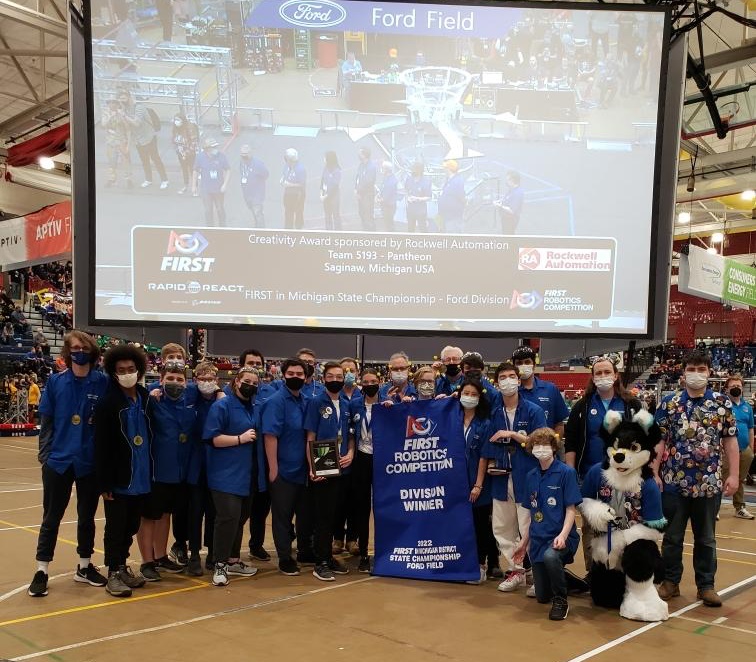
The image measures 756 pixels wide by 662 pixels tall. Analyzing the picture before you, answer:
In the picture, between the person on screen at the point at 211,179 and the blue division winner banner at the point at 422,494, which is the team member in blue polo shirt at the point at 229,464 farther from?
the person on screen at the point at 211,179

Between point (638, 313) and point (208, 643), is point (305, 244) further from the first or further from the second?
point (208, 643)

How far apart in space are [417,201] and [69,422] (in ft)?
13.8

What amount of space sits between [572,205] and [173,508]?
508cm

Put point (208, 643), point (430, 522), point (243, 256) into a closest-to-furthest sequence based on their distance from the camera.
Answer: point (208, 643)
point (430, 522)
point (243, 256)

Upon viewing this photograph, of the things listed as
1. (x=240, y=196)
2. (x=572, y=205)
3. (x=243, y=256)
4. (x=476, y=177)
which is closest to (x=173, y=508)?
(x=243, y=256)

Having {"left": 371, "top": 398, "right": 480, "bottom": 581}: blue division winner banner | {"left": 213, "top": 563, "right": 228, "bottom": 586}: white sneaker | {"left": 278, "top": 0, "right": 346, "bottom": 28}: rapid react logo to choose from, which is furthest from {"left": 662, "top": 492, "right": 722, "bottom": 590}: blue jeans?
{"left": 278, "top": 0, "right": 346, "bottom": 28}: rapid react logo

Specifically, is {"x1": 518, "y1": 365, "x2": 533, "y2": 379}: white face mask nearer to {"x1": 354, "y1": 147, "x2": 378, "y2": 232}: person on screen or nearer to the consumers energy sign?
{"x1": 354, "y1": 147, "x2": 378, "y2": 232}: person on screen

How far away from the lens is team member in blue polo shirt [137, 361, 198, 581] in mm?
4836

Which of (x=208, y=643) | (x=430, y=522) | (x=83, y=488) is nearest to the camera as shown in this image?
(x=208, y=643)

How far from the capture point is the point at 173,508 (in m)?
5.03

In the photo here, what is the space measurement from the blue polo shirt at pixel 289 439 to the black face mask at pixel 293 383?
7cm

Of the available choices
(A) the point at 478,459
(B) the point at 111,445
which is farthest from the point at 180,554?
(A) the point at 478,459

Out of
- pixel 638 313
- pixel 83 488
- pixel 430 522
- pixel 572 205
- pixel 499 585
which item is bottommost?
pixel 499 585

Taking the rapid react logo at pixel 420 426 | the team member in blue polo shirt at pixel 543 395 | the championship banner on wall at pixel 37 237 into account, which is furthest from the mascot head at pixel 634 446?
the championship banner on wall at pixel 37 237
